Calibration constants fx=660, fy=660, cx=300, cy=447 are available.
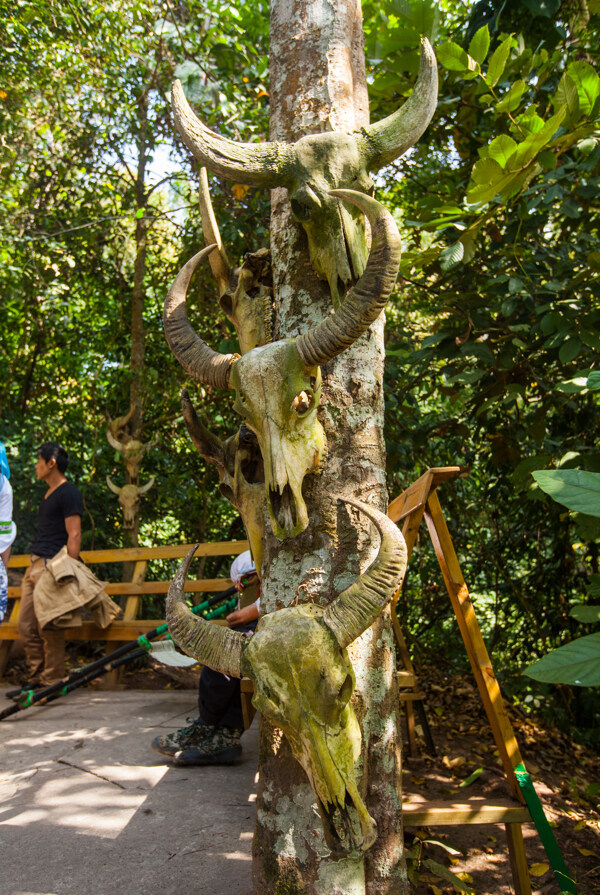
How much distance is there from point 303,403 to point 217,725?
3.04m

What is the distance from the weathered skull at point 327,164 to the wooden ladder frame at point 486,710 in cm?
116

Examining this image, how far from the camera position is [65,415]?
9922mm

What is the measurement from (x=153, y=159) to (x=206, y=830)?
25.7 ft

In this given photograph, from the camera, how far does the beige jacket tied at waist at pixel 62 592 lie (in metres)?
6.12

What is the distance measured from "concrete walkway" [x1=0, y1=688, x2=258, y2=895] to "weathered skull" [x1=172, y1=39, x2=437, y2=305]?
93.3 inches

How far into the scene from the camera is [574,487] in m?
1.56

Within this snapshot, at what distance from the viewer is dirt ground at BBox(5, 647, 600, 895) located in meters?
3.36

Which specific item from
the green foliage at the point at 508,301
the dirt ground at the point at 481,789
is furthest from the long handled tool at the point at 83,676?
the green foliage at the point at 508,301

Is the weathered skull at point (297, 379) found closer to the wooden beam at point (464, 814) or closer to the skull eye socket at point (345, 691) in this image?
the skull eye socket at point (345, 691)

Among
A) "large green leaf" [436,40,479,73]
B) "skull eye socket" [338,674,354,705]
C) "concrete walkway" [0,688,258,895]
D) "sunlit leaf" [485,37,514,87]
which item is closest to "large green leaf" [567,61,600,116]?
"sunlit leaf" [485,37,514,87]

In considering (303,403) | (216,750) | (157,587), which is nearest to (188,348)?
(303,403)

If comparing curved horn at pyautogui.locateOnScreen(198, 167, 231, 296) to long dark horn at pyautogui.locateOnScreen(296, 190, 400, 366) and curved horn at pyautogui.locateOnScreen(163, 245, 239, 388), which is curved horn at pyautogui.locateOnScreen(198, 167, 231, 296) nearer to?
curved horn at pyautogui.locateOnScreen(163, 245, 239, 388)

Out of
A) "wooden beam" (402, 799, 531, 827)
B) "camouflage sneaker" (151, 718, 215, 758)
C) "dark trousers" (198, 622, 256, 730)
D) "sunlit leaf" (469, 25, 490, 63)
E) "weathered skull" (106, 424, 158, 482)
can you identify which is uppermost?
"sunlit leaf" (469, 25, 490, 63)

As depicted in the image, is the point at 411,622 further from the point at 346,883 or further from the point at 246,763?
the point at 346,883
